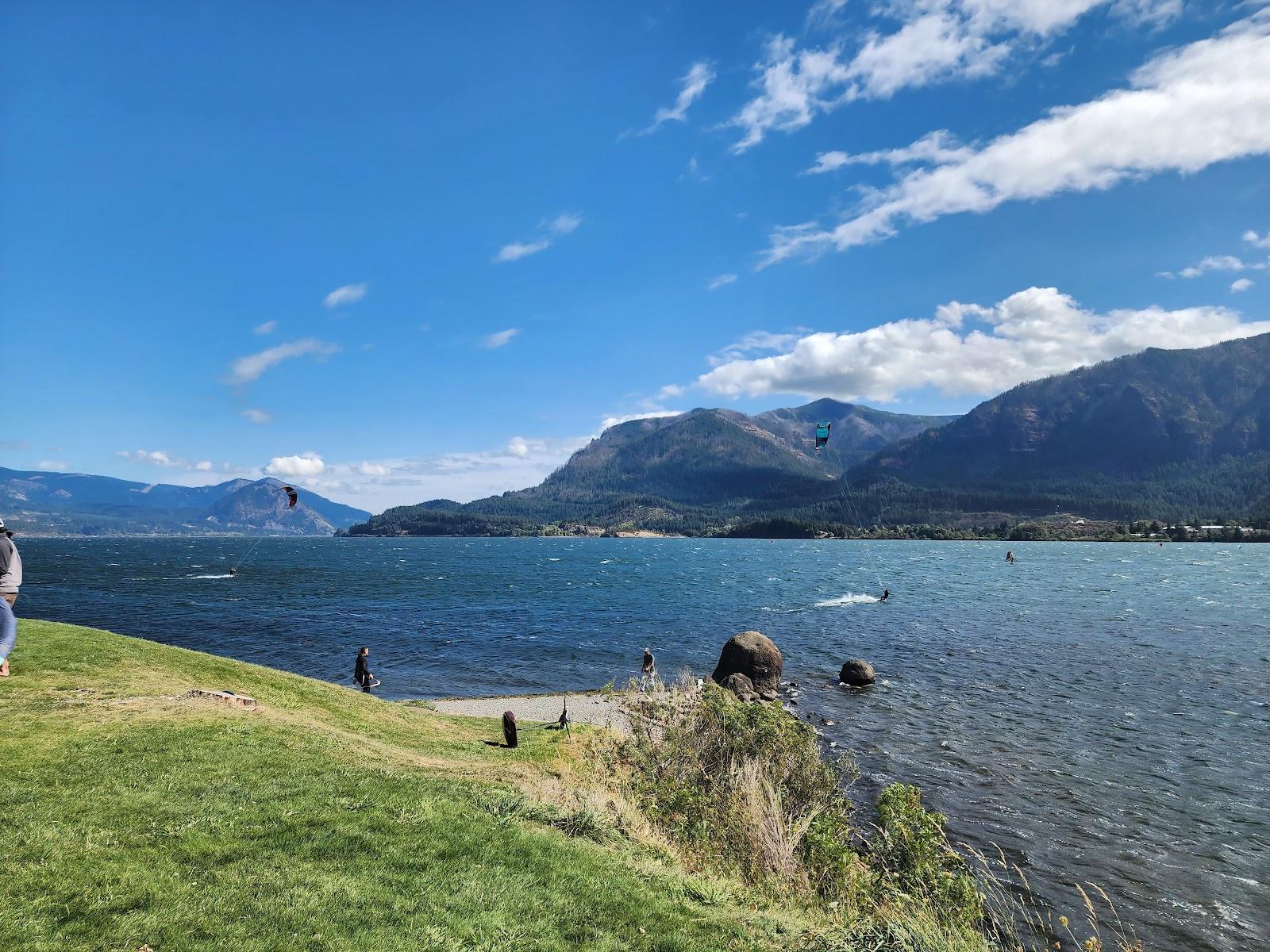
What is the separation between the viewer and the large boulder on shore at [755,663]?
3900 cm

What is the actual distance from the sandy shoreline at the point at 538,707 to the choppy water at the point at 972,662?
155 inches

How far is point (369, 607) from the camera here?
3081 inches

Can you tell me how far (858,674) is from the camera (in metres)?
41.6

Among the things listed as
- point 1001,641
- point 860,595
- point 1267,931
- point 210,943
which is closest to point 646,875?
point 210,943

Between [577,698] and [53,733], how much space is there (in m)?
26.5

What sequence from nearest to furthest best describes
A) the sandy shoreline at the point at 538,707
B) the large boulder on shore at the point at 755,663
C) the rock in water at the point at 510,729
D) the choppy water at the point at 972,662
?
the choppy water at the point at 972,662 → the rock in water at the point at 510,729 → the sandy shoreline at the point at 538,707 → the large boulder on shore at the point at 755,663

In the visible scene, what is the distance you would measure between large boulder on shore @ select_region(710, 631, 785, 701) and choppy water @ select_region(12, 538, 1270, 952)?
8.13 ft

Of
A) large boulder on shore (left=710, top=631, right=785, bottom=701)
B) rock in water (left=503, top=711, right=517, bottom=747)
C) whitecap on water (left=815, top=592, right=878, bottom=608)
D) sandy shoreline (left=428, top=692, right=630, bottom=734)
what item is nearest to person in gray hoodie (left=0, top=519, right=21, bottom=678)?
rock in water (left=503, top=711, right=517, bottom=747)

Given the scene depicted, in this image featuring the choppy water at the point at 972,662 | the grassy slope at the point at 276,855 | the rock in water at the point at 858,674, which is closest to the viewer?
the grassy slope at the point at 276,855

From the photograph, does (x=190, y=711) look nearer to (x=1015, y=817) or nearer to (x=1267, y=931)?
(x=1015, y=817)

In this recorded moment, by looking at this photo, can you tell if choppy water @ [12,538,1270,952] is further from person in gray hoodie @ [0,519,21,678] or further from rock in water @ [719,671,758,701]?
person in gray hoodie @ [0,519,21,678]

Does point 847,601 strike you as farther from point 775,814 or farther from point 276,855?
point 276,855

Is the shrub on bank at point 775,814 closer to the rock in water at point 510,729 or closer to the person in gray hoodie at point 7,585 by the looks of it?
the rock in water at point 510,729

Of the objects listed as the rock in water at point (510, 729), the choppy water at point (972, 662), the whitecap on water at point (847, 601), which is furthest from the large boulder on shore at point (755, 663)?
the whitecap on water at point (847, 601)
